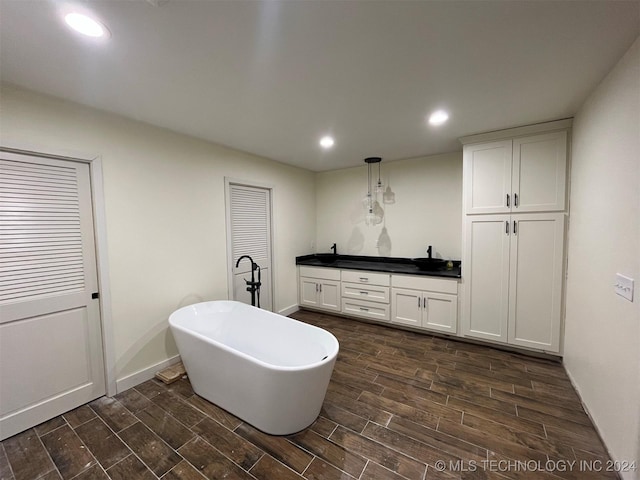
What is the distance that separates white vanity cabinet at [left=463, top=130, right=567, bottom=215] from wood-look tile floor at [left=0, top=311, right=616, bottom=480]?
66.4 inches

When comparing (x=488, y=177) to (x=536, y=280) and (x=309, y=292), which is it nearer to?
(x=536, y=280)

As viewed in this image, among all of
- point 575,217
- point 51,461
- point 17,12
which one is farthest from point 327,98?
point 51,461

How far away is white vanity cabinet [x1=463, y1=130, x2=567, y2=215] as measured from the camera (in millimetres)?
2535

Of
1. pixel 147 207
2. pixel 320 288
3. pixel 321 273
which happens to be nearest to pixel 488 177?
pixel 321 273

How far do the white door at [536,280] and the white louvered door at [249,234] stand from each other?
3080mm

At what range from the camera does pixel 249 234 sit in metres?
3.60

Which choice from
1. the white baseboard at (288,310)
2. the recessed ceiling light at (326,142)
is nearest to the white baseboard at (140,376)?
the white baseboard at (288,310)

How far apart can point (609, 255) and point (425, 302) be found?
1896 mm

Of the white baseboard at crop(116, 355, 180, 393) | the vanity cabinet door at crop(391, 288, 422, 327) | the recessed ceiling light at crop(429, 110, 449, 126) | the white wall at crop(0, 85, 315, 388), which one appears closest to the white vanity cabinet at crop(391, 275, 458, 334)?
the vanity cabinet door at crop(391, 288, 422, 327)

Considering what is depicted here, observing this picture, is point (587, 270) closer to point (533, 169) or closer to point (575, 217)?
point (575, 217)

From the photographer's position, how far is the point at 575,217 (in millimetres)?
2299

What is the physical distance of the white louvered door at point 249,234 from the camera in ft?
11.1

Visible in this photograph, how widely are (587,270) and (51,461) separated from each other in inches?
157

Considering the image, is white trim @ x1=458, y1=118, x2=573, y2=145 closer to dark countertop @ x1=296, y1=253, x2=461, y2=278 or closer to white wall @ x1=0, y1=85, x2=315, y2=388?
dark countertop @ x1=296, y1=253, x2=461, y2=278
